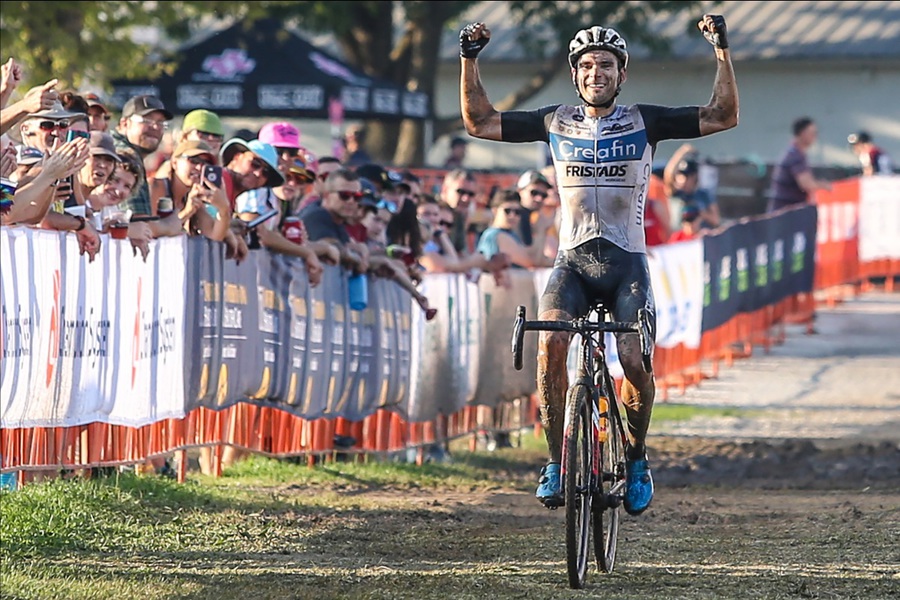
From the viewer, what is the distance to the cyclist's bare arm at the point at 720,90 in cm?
816

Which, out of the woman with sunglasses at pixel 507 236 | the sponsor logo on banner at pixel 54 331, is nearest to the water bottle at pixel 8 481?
the sponsor logo on banner at pixel 54 331

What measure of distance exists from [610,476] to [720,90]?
181 centimetres

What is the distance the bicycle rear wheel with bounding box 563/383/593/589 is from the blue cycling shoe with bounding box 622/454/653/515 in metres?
0.31

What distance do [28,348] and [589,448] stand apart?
289cm

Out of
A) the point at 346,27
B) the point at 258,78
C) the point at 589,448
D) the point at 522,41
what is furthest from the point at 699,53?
the point at 589,448

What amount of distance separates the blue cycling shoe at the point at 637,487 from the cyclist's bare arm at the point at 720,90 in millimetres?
1533

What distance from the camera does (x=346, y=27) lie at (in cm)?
3039

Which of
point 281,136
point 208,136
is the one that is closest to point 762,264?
point 281,136

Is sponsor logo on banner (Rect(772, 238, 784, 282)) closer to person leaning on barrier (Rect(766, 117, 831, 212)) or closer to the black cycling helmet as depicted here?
person leaning on barrier (Rect(766, 117, 831, 212))

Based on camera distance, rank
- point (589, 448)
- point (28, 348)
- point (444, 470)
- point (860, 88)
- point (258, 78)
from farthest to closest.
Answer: point (860, 88) < point (258, 78) < point (444, 470) < point (28, 348) < point (589, 448)

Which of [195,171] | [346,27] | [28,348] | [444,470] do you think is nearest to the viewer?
[28,348]

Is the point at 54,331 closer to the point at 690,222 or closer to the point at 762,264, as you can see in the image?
the point at 690,222

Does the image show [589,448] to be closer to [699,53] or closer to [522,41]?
[522,41]

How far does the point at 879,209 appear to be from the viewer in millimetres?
27094
